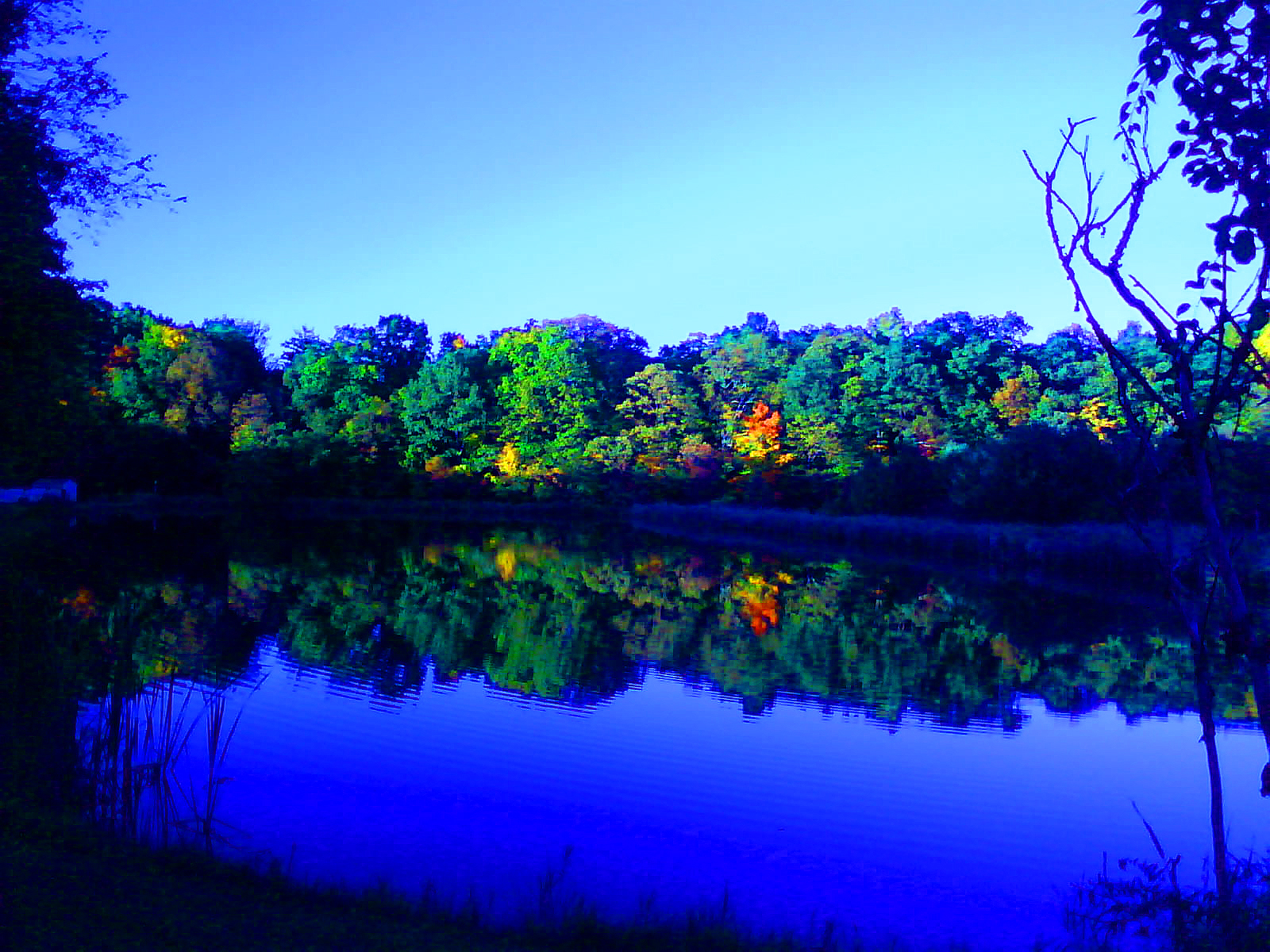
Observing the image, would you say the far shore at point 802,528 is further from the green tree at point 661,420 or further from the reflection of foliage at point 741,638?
the green tree at point 661,420

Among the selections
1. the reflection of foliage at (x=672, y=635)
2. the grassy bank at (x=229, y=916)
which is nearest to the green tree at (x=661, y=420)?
the reflection of foliage at (x=672, y=635)

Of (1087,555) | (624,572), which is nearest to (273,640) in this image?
(624,572)

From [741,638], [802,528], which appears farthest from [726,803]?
[802,528]

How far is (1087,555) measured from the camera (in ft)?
61.2

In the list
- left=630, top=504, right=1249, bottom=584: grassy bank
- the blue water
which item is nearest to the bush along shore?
left=630, top=504, right=1249, bottom=584: grassy bank

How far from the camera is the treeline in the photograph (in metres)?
37.5

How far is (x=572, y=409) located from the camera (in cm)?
4394

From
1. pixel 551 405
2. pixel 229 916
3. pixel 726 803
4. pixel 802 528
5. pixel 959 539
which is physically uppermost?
pixel 551 405

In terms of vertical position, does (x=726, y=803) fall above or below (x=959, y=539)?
below

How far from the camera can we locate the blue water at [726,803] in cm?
482

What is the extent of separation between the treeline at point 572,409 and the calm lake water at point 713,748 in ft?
66.2

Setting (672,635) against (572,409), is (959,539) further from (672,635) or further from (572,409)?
(572,409)

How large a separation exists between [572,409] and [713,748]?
121 feet

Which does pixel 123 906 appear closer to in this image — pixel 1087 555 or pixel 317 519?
pixel 1087 555
